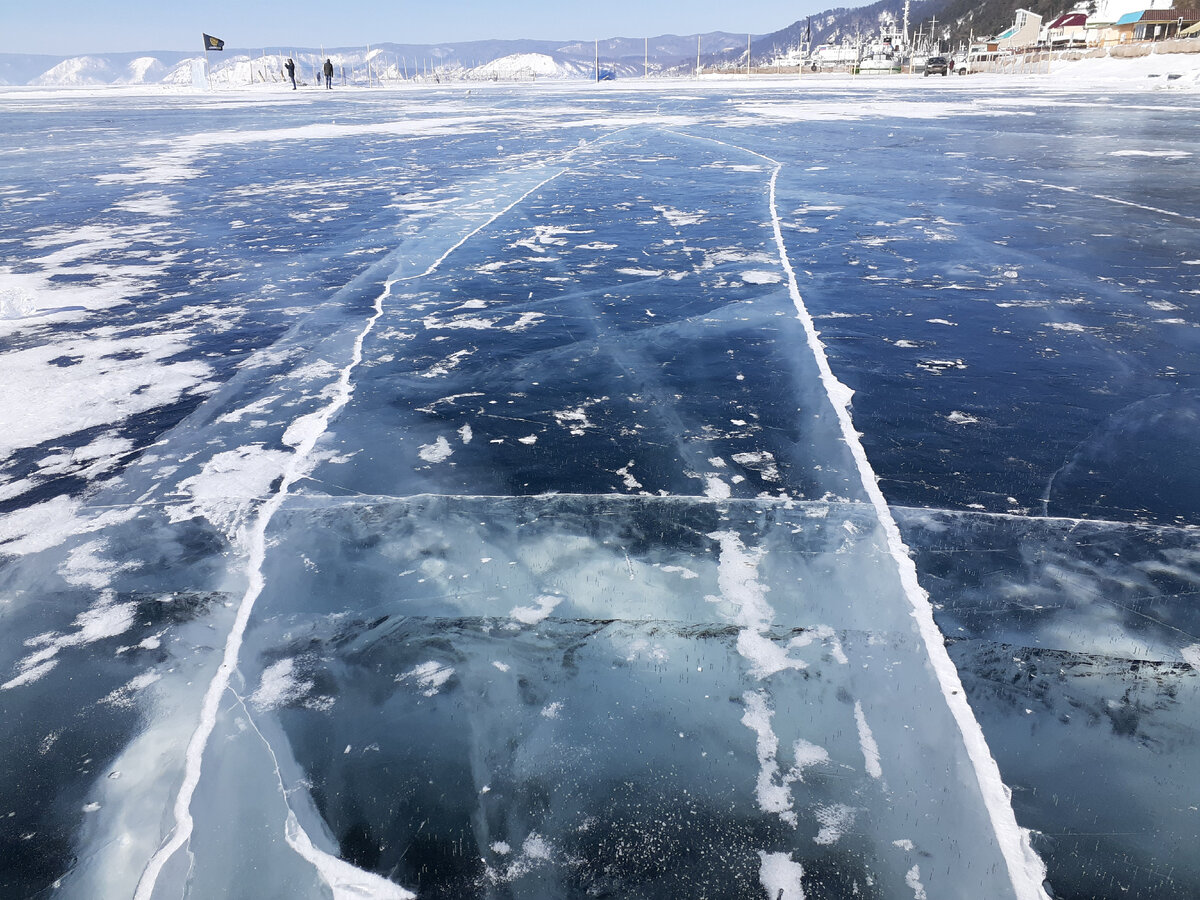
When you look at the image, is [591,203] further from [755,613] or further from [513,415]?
[755,613]

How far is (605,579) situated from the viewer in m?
2.90

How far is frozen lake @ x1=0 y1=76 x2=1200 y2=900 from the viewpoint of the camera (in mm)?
1945

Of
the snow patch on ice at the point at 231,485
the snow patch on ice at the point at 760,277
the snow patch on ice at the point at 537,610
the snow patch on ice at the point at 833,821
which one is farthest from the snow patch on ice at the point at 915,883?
the snow patch on ice at the point at 760,277

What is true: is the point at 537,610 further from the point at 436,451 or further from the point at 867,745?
the point at 436,451

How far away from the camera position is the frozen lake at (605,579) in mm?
1945

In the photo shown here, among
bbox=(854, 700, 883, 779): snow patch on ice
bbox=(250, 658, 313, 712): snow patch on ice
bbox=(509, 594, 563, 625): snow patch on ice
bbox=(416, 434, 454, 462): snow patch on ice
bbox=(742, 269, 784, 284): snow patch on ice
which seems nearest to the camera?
bbox=(854, 700, 883, 779): snow patch on ice

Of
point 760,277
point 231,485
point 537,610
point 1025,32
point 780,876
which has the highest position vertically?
point 1025,32

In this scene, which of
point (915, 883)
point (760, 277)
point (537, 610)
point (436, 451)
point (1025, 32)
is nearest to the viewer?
point (915, 883)

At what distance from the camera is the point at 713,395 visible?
4.46 metres

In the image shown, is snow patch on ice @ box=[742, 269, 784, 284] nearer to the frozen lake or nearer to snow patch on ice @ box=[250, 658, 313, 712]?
the frozen lake

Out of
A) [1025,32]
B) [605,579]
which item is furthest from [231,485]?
[1025,32]

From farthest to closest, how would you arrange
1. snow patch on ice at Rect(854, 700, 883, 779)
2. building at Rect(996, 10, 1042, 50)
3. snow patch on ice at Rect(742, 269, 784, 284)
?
building at Rect(996, 10, 1042, 50)
snow patch on ice at Rect(742, 269, 784, 284)
snow patch on ice at Rect(854, 700, 883, 779)

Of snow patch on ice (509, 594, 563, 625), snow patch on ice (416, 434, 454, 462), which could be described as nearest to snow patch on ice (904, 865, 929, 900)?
snow patch on ice (509, 594, 563, 625)

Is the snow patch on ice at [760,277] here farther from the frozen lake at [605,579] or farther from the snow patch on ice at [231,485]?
the snow patch on ice at [231,485]
